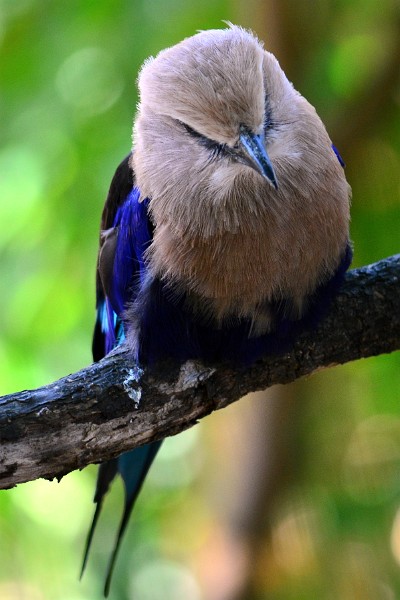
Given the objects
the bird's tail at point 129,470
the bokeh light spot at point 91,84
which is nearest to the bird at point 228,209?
the bird's tail at point 129,470

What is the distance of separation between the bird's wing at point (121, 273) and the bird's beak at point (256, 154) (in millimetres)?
291

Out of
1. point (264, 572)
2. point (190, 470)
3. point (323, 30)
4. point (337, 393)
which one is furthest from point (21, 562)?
point (323, 30)

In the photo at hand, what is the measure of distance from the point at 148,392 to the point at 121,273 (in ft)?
0.98

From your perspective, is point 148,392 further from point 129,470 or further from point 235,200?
point 129,470

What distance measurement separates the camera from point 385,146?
2.78m

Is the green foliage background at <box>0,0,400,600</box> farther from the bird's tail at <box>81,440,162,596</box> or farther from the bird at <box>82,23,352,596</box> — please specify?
the bird at <box>82,23,352,596</box>

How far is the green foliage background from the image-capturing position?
270 centimetres

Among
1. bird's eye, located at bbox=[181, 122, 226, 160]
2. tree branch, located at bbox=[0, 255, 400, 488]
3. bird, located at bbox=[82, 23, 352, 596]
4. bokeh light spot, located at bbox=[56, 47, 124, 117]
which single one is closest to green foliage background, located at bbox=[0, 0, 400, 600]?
bokeh light spot, located at bbox=[56, 47, 124, 117]

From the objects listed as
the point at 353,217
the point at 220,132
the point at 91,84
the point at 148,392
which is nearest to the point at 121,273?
the point at 148,392

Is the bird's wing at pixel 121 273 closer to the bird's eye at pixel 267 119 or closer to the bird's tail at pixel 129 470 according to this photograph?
the bird's tail at pixel 129 470

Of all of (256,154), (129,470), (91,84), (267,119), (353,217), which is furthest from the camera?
(91,84)

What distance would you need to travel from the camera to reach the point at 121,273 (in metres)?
1.79

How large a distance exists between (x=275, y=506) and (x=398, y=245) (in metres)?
0.92

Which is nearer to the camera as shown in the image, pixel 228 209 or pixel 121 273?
pixel 228 209
